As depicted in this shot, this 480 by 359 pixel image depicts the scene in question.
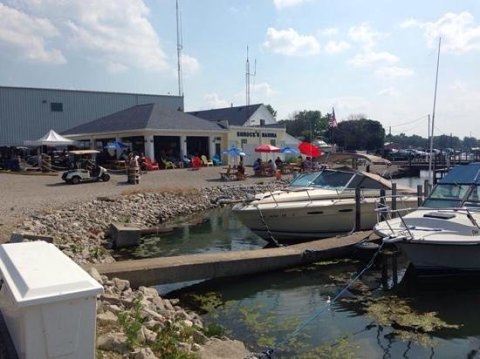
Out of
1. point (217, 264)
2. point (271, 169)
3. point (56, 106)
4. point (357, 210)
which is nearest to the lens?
point (217, 264)

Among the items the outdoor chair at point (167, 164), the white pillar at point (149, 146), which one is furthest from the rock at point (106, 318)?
the white pillar at point (149, 146)

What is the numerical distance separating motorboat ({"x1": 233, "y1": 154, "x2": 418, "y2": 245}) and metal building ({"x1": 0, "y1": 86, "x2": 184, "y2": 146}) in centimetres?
3367

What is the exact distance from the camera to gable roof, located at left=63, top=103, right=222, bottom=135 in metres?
35.6

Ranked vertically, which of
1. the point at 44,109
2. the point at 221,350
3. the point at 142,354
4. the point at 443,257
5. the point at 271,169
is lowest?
the point at 221,350

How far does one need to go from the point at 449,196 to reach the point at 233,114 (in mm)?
43650

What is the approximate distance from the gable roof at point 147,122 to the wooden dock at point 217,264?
962 inches

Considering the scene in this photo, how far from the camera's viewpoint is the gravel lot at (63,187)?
55.8 ft

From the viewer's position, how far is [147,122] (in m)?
35.2

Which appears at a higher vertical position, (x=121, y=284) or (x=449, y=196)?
(x=449, y=196)

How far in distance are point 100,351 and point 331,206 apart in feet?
33.5

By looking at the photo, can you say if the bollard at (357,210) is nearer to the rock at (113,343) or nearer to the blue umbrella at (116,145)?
the rock at (113,343)

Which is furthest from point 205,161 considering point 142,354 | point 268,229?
point 142,354

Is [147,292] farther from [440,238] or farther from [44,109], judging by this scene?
[44,109]

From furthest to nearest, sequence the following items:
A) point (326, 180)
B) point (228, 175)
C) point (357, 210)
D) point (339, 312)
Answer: point (228, 175), point (326, 180), point (357, 210), point (339, 312)
